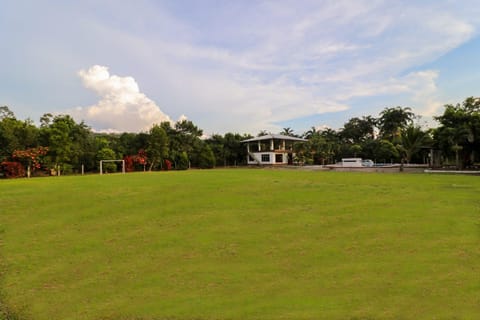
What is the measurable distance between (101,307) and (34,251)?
3325 mm

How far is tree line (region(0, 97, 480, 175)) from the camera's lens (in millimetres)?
26453

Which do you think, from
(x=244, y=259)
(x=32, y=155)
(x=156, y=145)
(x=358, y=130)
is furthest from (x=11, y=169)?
(x=358, y=130)

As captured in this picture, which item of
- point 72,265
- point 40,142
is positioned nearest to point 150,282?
point 72,265

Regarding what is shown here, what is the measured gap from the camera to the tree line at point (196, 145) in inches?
1041

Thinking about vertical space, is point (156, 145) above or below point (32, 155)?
above

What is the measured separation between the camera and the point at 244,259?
5.68 metres

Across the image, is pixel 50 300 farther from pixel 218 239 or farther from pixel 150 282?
pixel 218 239

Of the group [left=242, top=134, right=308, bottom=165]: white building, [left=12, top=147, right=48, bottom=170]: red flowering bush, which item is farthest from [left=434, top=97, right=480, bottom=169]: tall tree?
[left=12, top=147, right=48, bottom=170]: red flowering bush

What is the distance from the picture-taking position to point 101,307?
4.18m

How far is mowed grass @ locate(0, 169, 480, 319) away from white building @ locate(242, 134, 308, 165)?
36.0m

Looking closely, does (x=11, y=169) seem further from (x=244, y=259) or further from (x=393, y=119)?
(x=393, y=119)

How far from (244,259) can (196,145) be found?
37541 millimetres

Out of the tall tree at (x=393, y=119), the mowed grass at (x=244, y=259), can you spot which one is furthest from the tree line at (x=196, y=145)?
the mowed grass at (x=244, y=259)

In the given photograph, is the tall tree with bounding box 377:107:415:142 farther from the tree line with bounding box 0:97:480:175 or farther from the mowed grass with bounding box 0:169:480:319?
the mowed grass with bounding box 0:169:480:319
